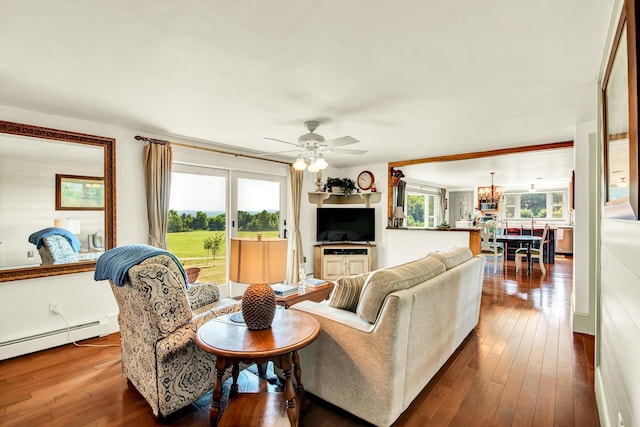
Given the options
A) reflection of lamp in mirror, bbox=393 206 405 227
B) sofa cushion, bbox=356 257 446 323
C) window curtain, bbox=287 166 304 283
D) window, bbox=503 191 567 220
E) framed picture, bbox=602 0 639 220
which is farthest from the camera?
window, bbox=503 191 567 220

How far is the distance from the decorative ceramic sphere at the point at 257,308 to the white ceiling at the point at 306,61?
4.74ft

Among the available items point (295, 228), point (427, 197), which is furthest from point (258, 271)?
point (427, 197)

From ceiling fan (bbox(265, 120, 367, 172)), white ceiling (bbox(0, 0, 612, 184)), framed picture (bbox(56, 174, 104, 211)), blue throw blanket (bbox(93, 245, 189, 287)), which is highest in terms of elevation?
white ceiling (bbox(0, 0, 612, 184))

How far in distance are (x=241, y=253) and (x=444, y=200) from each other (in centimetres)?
1079

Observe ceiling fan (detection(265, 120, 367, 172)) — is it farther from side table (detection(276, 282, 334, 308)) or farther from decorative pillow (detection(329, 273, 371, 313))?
decorative pillow (detection(329, 273, 371, 313))

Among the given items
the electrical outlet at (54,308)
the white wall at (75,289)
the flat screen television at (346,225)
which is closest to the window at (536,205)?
the flat screen television at (346,225)

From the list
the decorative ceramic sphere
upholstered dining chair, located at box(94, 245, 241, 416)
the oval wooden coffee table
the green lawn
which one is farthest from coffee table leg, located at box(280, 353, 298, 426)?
the green lawn

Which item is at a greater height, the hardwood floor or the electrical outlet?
the electrical outlet

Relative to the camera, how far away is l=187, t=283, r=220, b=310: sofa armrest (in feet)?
8.63

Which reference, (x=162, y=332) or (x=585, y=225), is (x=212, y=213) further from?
(x=585, y=225)

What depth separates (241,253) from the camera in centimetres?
180

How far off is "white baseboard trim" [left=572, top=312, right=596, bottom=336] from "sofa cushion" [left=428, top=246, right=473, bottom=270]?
141cm

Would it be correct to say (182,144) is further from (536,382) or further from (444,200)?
(444,200)

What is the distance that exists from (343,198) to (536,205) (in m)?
7.46
